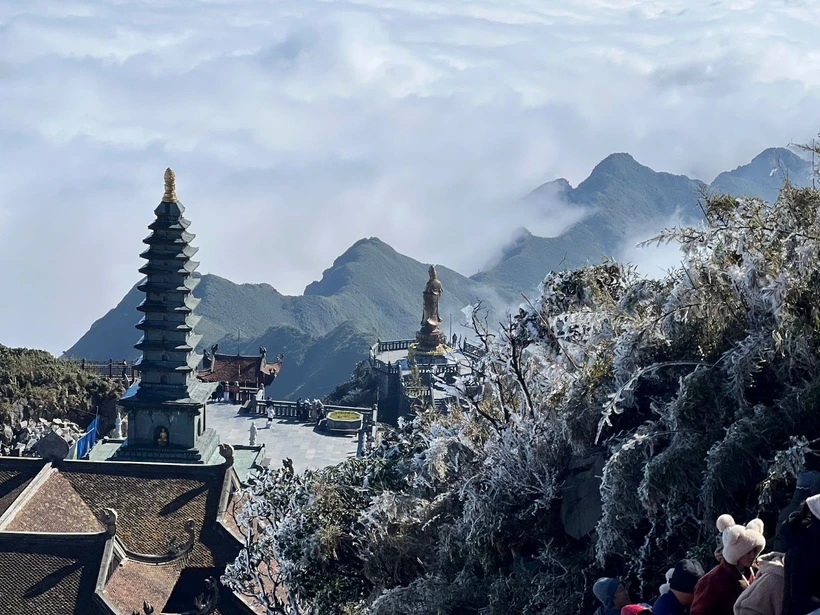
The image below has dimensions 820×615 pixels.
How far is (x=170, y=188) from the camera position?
29.6 m

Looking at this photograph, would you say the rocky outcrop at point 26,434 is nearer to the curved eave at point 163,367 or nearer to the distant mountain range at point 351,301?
the curved eave at point 163,367

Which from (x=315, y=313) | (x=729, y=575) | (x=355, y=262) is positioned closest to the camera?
(x=729, y=575)

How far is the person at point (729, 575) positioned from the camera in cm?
617

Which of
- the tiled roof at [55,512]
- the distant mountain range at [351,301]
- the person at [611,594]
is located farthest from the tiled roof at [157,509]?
the distant mountain range at [351,301]

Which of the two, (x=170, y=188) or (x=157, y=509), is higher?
(x=170, y=188)

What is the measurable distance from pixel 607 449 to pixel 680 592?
3991 mm

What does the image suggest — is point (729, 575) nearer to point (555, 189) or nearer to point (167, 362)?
point (167, 362)

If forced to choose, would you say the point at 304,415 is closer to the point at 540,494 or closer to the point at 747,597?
the point at 540,494

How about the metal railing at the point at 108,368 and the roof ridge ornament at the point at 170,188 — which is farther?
the metal railing at the point at 108,368

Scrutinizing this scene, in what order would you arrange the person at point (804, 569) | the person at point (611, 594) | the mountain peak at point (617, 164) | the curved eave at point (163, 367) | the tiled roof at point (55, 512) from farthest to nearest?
the mountain peak at point (617, 164) → the curved eave at point (163, 367) → the tiled roof at point (55, 512) → the person at point (611, 594) → the person at point (804, 569)

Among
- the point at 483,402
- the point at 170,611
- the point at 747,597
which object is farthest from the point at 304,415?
the point at 747,597

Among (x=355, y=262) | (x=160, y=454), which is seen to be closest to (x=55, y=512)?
(x=160, y=454)

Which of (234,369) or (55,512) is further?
(234,369)

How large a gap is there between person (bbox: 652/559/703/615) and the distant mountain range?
59.9m
